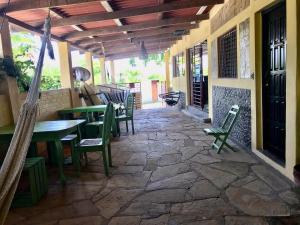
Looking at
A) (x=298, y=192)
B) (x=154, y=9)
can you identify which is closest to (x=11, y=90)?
(x=154, y=9)

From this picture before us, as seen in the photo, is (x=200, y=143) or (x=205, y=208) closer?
(x=205, y=208)

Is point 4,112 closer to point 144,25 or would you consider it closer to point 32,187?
point 32,187

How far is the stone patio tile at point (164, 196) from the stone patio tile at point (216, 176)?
16.6 inches

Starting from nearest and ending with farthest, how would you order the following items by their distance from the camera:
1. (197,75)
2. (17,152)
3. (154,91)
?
(17,152)
(197,75)
(154,91)

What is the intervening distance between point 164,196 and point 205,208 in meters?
0.45

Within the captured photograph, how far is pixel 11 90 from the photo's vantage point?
378 cm

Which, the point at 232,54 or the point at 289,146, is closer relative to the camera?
the point at 289,146

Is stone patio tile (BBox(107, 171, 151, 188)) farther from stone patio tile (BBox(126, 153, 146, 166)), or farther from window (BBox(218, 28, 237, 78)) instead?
window (BBox(218, 28, 237, 78))

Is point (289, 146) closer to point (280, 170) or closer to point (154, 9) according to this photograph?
point (280, 170)

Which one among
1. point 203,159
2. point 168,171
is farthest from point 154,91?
point 168,171

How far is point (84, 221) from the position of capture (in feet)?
7.53

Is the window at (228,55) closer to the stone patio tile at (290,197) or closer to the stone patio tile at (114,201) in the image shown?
the stone patio tile at (290,197)

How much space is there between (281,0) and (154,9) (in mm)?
2251

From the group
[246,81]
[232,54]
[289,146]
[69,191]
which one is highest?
[232,54]
